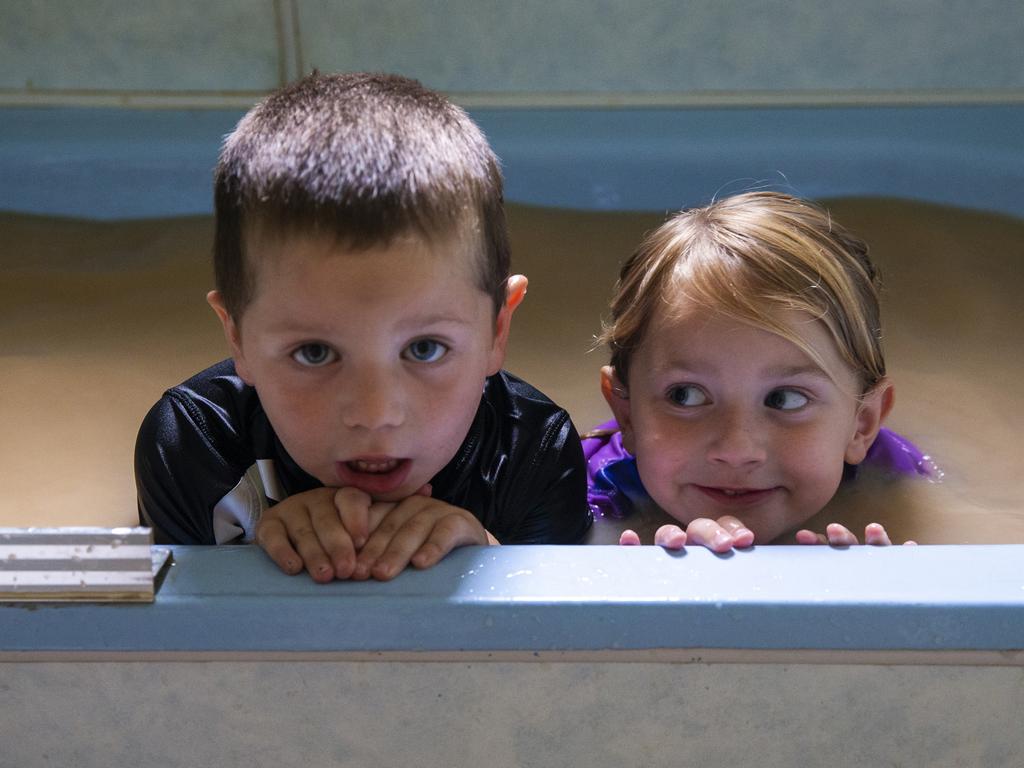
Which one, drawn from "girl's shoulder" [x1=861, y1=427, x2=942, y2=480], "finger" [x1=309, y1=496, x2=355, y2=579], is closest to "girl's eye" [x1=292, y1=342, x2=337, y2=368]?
"finger" [x1=309, y1=496, x2=355, y2=579]

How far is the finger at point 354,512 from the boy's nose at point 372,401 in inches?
1.9

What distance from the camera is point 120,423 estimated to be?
1483 millimetres

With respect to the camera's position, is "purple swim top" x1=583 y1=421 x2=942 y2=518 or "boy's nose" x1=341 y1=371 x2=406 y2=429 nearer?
"boy's nose" x1=341 y1=371 x2=406 y2=429

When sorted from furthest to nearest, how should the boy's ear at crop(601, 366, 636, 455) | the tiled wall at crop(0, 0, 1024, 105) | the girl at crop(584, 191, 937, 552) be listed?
the tiled wall at crop(0, 0, 1024, 105)
the boy's ear at crop(601, 366, 636, 455)
the girl at crop(584, 191, 937, 552)

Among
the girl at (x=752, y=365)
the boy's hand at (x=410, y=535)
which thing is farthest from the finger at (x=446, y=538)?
the girl at (x=752, y=365)

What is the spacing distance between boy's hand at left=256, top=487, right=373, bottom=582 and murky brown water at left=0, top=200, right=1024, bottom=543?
590mm

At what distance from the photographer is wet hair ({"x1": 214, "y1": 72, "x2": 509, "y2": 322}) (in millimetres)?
796

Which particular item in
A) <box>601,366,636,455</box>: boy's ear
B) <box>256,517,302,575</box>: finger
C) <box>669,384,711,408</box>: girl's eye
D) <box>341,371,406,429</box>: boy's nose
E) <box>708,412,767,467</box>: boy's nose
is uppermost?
<box>341,371,406,429</box>: boy's nose

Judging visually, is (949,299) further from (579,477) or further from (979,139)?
(579,477)

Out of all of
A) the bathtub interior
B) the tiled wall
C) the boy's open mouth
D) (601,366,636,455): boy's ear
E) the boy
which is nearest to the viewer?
the boy

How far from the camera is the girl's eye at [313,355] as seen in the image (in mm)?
826

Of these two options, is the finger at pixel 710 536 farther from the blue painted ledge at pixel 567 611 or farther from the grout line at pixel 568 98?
the grout line at pixel 568 98

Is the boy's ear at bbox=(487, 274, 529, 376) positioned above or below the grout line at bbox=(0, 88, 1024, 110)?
below

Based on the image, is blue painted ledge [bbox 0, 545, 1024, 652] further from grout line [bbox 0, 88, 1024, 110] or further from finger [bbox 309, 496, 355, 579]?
grout line [bbox 0, 88, 1024, 110]
